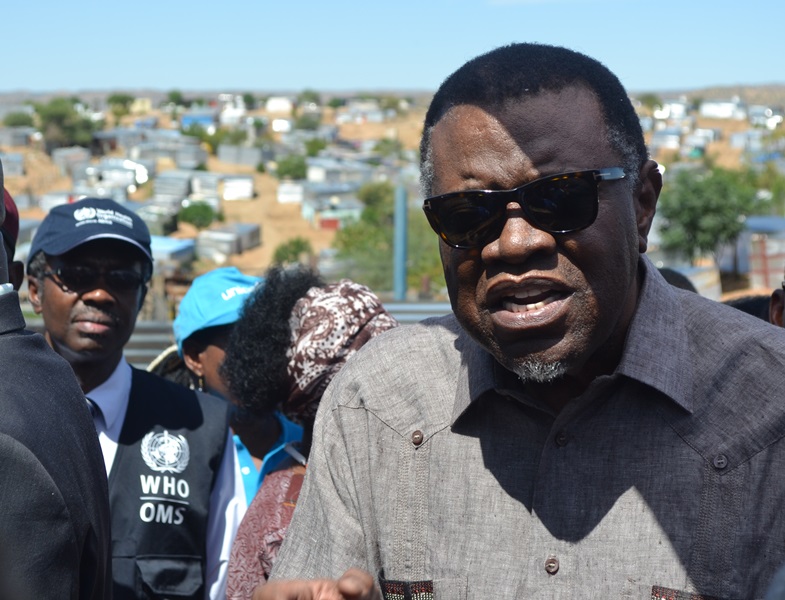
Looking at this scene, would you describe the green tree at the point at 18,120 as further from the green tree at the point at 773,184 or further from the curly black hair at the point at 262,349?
the curly black hair at the point at 262,349

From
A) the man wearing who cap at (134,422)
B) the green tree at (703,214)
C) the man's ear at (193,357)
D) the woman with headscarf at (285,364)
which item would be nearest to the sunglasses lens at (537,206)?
the woman with headscarf at (285,364)

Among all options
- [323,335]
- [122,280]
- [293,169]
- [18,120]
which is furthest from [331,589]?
[18,120]

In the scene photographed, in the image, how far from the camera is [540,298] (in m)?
1.75

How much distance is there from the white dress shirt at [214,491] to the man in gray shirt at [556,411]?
3.23ft

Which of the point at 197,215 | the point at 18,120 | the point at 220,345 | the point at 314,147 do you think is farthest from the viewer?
the point at 18,120

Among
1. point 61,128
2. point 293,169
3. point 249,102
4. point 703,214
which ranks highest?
point 703,214

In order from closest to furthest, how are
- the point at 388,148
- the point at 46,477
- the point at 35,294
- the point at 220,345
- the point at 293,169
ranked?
the point at 46,477 → the point at 35,294 → the point at 220,345 → the point at 293,169 → the point at 388,148

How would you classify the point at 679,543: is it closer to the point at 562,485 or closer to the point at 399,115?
the point at 562,485

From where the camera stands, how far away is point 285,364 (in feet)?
8.95

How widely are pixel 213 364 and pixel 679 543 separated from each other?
212cm

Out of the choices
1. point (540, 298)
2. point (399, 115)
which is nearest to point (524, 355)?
point (540, 298)

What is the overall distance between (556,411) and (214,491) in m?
1.32

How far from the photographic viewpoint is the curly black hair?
9.00 ft

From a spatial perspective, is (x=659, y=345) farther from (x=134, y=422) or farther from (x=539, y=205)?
(x=134, y=422)
